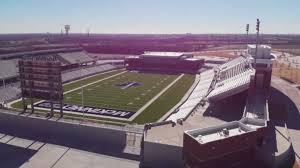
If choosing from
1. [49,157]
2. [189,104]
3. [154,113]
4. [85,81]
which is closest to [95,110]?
[154,113]

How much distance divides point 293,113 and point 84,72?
136 feet

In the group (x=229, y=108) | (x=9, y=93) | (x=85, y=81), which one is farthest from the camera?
(x=85, y=81)

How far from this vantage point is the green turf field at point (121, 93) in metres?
38.4

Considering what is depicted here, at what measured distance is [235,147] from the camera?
60.8ft

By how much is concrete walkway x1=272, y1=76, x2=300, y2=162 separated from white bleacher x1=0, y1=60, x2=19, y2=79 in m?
41.7

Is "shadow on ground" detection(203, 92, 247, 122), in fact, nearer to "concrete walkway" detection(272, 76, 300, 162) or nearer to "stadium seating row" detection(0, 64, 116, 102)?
"concrete walkway" detection(272, 76, 300, 162)

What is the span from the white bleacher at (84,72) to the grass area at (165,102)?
1996cm

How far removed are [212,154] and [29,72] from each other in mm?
22350

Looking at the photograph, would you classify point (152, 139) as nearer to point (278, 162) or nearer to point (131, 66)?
point (278, 162)

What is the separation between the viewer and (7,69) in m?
49.6

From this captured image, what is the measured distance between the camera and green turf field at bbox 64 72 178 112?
126ft

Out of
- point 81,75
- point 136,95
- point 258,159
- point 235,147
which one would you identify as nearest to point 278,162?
point 258,159

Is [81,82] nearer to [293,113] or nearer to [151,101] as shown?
[151,101]

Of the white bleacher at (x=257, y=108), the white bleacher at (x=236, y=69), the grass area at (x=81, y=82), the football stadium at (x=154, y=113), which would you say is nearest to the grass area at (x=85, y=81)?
the grass area at (x=81, y=82)
